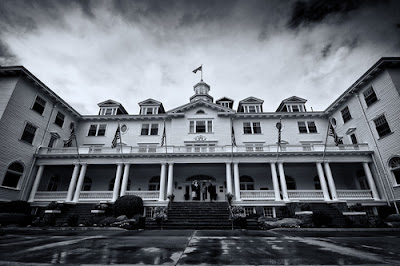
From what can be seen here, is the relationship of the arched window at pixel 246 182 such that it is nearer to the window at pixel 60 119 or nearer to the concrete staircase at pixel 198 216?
the concrete staircase at pixel 198 216

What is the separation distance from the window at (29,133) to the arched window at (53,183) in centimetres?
570

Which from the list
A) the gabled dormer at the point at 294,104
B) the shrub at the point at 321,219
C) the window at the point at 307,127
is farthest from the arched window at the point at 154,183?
the gabled dormer at the point at 294,104

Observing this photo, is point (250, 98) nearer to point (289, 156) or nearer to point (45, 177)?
point (289, 156)

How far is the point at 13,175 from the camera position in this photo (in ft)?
61.9

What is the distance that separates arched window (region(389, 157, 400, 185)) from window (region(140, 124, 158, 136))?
84.4 ft

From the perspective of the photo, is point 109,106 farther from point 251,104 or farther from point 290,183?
point 290,183

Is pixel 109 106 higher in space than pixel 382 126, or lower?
higher

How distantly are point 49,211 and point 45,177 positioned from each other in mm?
8866

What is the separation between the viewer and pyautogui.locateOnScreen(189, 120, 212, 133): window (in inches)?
1006

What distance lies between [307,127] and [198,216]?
19220mm

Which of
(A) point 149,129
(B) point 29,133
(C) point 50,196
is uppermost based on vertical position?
(A) point 149,129

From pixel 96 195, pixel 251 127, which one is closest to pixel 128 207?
pixel 96 195

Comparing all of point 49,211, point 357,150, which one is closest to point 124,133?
point 49,211

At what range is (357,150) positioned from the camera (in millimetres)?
20156
